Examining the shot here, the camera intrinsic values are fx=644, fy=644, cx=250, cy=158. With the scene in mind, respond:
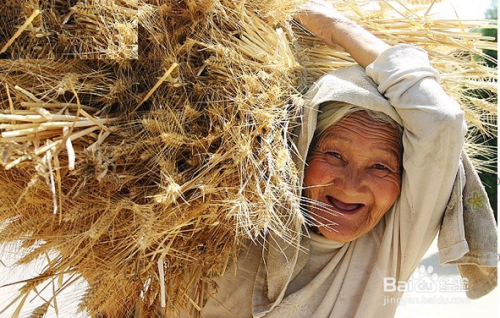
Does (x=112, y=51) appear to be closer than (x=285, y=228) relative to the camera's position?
Yes

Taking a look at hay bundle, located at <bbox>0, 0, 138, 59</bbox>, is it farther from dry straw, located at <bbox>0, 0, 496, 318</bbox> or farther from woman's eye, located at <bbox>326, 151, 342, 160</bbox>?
woman's eye, located at <bbox>326, 151, 342, 160</bbox>

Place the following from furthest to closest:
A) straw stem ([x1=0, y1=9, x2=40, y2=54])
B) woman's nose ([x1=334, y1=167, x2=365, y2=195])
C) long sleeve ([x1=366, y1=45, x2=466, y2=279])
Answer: woman's nose ([x1=334, y1=167, x2=365, y2=195]) → long sleeve ([x1=366, y1=45, x2=466, y2=279]) → straw stem ([x1=0, y1=9, x2=40, y2=54])

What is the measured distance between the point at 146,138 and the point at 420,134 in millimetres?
656

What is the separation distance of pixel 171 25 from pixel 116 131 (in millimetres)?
287

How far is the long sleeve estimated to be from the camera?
154 centimetres

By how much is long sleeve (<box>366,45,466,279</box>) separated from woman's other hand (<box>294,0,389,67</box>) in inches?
2.8

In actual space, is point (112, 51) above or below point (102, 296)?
above

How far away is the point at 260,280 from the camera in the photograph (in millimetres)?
1742

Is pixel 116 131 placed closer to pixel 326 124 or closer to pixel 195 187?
pixel 195 187

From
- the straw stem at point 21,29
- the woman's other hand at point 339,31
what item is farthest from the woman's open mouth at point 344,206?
the straw stem at point 21,29

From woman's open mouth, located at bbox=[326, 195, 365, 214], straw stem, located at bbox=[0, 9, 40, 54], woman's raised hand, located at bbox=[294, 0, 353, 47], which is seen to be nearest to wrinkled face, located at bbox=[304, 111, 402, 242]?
woman's open mouth, located at bbox=[326, 195, 365, 214]

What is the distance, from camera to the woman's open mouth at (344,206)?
1.69m

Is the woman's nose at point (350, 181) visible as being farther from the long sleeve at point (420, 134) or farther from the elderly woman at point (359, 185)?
the long sleeve at point (420, 134)

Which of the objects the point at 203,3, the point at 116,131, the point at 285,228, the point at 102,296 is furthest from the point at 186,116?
the point at 102,296
